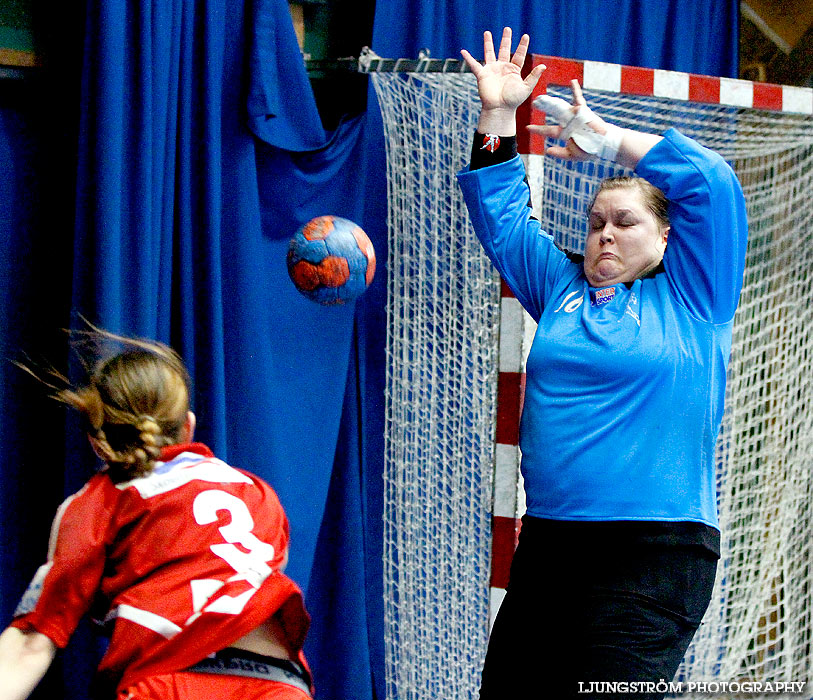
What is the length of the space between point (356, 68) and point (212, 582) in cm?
206

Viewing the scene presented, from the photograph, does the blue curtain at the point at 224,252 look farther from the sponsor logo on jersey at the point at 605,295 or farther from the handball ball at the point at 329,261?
the sponsor logo on jersey at the point at 605,295

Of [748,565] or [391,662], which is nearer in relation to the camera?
[391,662]

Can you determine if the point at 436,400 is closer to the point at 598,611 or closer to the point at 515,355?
the point at 515,355

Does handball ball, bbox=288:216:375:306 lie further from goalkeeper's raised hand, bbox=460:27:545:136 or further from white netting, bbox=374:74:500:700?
white netting, bbox=374:74:500:700

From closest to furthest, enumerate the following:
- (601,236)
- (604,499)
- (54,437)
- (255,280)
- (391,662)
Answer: (604,499)
(601,236)
(54,437)
(255,280)
(391,662)

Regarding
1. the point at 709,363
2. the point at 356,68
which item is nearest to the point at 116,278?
the point at 356,68

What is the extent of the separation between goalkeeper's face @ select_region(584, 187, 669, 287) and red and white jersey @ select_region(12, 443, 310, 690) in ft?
2.98

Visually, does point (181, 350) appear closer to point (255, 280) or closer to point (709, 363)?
point (255, 280)

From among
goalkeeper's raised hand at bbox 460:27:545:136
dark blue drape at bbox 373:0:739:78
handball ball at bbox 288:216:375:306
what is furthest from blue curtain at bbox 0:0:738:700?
goalkeeper's raised hand at bbox 460:27:545:136

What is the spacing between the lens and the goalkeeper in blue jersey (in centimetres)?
192

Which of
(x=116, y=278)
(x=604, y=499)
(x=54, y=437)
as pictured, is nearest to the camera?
(x=604, y=499)

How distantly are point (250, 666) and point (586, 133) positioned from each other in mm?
1342

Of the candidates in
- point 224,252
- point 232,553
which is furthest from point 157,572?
point 224,252

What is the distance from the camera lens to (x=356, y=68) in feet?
10.7
